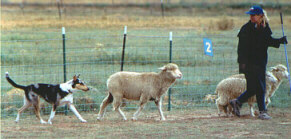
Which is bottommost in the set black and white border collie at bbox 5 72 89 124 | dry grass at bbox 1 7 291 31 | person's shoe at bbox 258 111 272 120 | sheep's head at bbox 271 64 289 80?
person's shoe at bbox 258 111 272 120

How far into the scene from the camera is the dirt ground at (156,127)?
947 cm

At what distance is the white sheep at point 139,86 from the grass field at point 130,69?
424 mm

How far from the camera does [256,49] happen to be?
34.9 ft

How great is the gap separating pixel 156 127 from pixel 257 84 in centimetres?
237

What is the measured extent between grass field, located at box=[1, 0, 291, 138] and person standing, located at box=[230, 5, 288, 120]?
2.59ft

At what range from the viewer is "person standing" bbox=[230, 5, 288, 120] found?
34.7ft

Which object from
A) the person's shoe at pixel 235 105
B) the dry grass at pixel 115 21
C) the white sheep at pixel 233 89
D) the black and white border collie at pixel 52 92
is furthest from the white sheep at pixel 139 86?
the dry grass at pixel 115 21

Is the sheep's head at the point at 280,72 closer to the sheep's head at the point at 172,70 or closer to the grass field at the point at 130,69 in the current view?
the grass field at the point at 130,69

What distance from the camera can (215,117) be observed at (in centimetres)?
1152

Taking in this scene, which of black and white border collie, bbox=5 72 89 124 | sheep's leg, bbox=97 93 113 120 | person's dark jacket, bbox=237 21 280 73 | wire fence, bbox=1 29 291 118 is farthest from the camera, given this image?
wire fence, bbox=1 29 291 118

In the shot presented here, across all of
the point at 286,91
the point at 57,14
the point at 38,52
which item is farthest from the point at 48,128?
the point at 57,14

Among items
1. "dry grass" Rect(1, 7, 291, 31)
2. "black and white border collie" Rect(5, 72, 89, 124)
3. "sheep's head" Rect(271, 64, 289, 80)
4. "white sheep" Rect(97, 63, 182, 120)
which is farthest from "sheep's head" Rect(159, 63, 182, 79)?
"dry grass" Rect(1, 7, 291, 31)

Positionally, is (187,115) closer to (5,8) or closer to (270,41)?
(270,41)

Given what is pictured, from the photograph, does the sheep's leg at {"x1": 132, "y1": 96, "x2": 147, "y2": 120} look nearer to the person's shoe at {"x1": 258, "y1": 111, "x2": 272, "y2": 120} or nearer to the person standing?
the person standing
